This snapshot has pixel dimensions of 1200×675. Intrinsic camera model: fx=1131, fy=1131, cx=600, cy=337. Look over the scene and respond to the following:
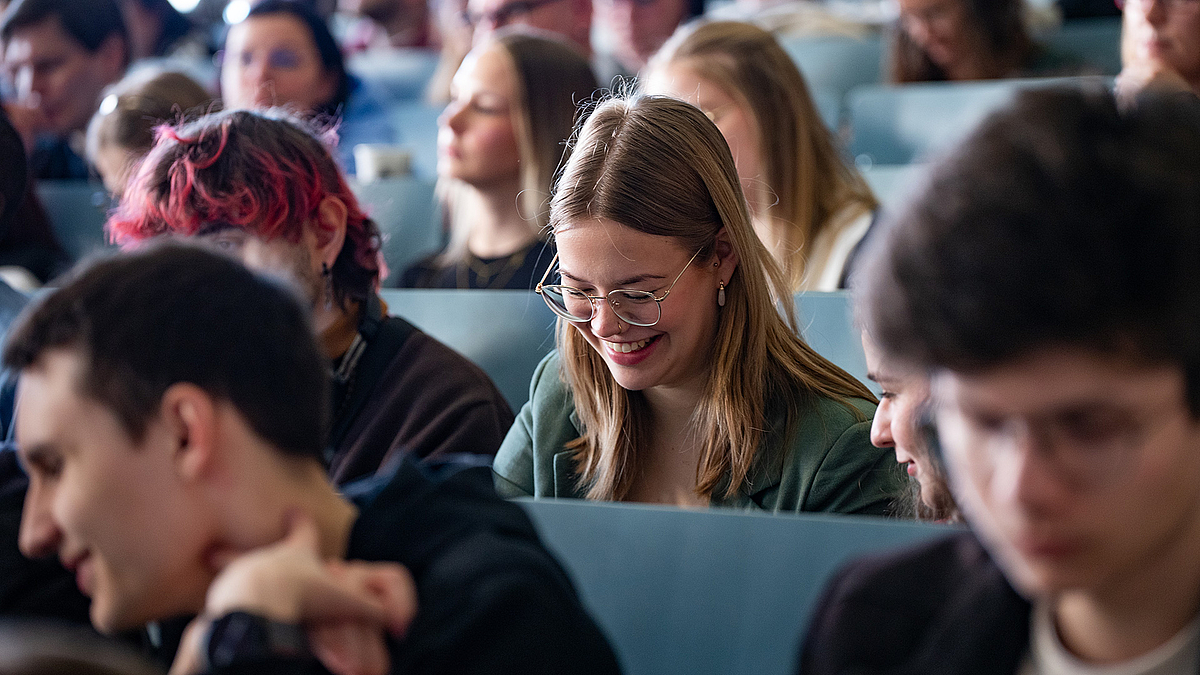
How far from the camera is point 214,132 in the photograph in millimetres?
1730

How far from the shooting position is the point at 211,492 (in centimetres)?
97

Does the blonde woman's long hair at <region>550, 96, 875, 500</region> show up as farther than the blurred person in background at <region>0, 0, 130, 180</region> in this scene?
No

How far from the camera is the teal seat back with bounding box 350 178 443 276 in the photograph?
299 cm

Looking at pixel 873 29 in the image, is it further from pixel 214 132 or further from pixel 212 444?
pixel 212 444

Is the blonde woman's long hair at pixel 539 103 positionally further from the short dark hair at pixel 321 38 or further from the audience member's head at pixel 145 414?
the audience member's head at pixel 145 414

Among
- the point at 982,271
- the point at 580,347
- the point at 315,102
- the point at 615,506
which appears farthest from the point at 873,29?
the point at 982,271

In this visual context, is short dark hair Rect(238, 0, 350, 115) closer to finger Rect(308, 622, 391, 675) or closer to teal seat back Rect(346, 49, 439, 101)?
teal seat back Rect(346, 49, 439, 101)

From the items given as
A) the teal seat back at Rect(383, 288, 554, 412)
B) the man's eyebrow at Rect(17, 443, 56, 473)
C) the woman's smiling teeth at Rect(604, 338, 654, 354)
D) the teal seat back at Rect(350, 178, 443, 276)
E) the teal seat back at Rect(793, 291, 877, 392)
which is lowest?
the teal seat back at Rect(350, 178, 443, 276)

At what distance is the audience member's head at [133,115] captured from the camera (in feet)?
9.39

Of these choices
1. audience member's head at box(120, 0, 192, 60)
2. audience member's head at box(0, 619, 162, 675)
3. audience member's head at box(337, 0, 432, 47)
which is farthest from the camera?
audience member's head at box(337, 0, 432, 47)

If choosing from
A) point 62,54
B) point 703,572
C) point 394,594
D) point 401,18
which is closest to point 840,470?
point 703,572

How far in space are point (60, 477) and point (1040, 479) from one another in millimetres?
799

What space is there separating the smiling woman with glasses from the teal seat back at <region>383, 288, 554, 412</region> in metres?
0.25

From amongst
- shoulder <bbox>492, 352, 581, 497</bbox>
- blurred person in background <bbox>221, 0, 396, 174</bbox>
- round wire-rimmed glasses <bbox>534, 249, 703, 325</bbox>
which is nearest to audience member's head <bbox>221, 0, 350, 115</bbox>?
blurred person in background <bbox>221, 0, 396, 174</bbox>
